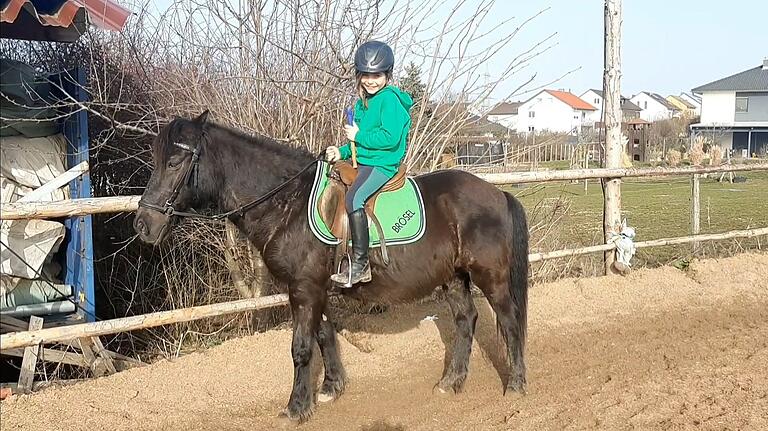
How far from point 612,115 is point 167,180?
576 centimetres

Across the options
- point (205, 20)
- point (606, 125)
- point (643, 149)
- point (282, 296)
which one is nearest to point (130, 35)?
point (205, 20)

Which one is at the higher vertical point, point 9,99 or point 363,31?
point 363,31

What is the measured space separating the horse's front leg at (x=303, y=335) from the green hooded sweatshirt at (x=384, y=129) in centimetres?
97

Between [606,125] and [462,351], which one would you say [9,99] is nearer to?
[462,351]

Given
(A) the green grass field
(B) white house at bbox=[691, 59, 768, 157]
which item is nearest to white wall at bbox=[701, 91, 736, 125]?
(B) white house at bbox=[691, 59, 768, 157]

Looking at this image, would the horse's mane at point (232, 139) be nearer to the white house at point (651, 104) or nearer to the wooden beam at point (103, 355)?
the wooden beam at point (103, 355)

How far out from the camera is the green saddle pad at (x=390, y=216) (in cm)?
444

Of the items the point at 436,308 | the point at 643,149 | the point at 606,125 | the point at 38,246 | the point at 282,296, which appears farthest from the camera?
the point at 643,149

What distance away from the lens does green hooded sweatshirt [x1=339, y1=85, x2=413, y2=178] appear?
4.34 metres

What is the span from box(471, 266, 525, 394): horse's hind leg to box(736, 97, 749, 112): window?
182 feet

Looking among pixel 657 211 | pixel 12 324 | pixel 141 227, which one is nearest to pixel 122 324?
pixel 12 324

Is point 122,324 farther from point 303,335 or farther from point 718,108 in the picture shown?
point 718,108

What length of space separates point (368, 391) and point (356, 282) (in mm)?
1156

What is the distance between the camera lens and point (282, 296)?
5.68m
